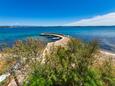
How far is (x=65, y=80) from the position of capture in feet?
54.4

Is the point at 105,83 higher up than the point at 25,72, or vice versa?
the point at 25,72

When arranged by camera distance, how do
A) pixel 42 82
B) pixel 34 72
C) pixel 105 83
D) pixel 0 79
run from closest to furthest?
pixel 42 82 → pixel 34 72 → pixel 105 83 → pixel 0 79

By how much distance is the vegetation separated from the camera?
55.0ft

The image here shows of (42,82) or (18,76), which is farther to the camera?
(18,76)

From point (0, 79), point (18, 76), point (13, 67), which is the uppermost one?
point (13, 67)

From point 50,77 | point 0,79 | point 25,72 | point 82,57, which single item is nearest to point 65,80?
point 50,77

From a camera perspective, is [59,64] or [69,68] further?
[59,64]

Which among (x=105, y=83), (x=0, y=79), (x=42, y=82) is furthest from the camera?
(x=0, y=79)

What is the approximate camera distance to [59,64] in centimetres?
1711

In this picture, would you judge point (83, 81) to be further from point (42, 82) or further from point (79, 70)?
point (42, 82)

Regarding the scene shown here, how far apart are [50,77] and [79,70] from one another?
8.22 ft

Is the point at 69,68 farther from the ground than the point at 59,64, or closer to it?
closer to it

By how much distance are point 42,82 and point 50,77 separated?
2.44 feet

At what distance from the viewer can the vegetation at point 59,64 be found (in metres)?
16.8
